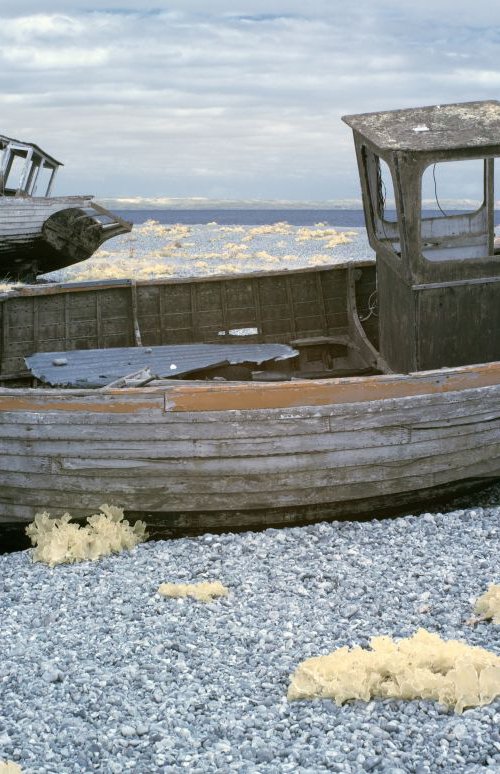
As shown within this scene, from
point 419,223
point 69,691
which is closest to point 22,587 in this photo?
point 69,691

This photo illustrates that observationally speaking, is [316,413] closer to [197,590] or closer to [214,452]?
[214,452]

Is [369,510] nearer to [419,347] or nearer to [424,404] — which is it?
[424,404]

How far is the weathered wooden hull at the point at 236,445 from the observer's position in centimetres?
741

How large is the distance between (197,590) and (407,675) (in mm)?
2034

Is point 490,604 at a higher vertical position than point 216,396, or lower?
lower

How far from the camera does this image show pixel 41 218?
84.8 ft

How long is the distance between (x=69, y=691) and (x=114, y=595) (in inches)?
54.5

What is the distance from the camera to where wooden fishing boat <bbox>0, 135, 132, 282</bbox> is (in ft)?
84.0

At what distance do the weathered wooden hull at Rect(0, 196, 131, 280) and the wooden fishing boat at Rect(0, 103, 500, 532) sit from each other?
53.4ft

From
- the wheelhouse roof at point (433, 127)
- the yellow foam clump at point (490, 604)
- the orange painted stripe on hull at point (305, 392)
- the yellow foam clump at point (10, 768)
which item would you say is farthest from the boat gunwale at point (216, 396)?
the yellow foam clump at point (10, 768)

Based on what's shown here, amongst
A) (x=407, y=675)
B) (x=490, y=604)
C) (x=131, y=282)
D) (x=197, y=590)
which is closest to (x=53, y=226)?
(x=131, y=282)

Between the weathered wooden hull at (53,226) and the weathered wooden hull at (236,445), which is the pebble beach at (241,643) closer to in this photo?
the weathered wooden hull at (236,445)

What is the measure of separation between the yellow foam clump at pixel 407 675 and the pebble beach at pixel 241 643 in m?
0.07

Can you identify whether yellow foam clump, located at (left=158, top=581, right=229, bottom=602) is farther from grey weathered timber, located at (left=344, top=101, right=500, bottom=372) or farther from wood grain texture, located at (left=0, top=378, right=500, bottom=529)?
grey weathered timber, located at (left=344, top=101, right=500, bottom=372)
